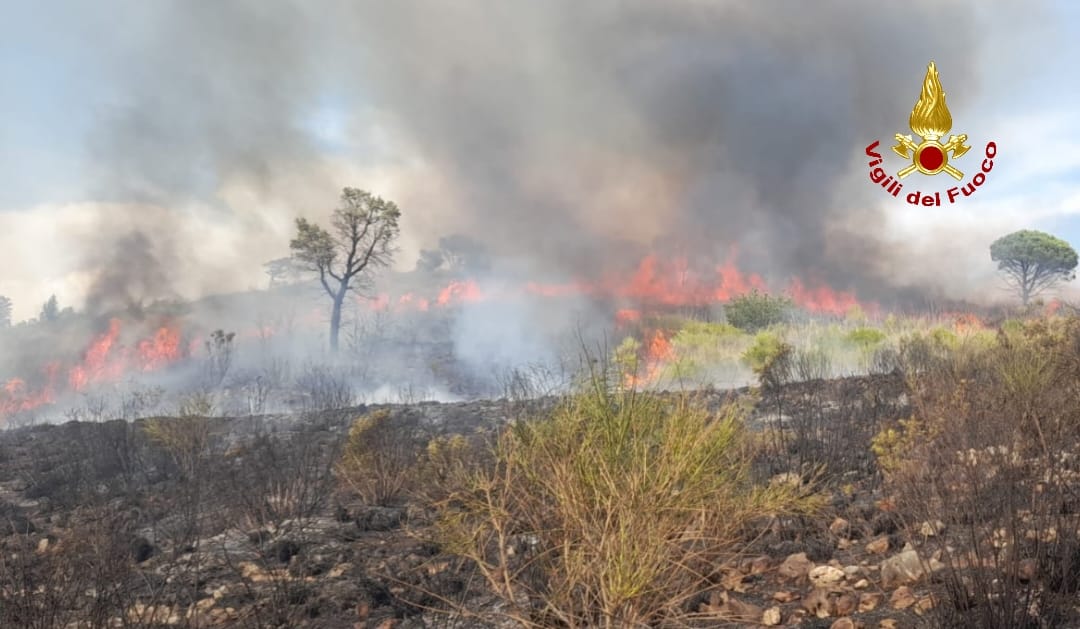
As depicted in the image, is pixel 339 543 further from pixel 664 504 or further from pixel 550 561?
pixel 664 504

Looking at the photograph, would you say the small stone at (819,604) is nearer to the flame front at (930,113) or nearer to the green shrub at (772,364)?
the green shrub at (772,364)

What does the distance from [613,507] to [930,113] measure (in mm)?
16182

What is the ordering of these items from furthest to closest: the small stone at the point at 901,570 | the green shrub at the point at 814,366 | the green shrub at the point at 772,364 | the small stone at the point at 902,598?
1. the green shrub at the point at 814,366
2. the green shrub at the point at 772,364
3. the small stone at the point at 901,570
4. the small stone at the point at 902,598

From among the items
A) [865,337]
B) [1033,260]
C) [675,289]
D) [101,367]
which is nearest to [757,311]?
[865,337]

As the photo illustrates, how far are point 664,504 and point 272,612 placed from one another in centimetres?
287

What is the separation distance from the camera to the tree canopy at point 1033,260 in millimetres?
43625

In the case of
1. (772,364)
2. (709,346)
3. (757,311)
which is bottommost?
(772,364)

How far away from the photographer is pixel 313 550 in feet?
21.4

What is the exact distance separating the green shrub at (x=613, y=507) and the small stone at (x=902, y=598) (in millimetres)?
852

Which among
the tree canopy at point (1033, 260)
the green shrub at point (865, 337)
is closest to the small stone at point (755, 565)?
the green shrub at point (865, 337)

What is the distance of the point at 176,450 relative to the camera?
11852 mm

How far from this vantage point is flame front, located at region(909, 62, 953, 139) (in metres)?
15.9

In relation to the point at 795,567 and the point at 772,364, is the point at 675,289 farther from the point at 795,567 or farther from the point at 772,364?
the point at 795,567

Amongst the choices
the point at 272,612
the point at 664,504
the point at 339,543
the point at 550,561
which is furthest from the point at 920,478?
the point at 339,543
